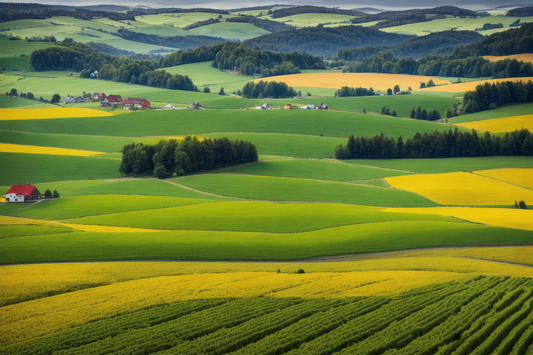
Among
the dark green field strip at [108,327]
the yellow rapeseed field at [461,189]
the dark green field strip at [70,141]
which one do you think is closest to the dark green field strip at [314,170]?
the yellow rapeseed field at [461,189]

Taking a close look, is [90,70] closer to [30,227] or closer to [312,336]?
[30,227]

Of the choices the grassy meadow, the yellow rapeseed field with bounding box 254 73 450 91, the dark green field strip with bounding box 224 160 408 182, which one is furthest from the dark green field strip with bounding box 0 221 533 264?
the yellow rapeseed field with bounding box 254 73 450 91

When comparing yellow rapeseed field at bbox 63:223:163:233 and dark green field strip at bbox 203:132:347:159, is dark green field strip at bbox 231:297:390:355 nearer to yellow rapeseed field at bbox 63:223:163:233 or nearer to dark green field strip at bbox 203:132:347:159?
yellow rapeseed field at bbox 63:223:163:233

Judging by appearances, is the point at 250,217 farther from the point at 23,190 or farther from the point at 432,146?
the point at 432,146

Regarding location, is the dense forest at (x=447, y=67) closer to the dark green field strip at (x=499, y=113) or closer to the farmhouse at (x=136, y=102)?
the dark green field strip at (x=499, y=113)

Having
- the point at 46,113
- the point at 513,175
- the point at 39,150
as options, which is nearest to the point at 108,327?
the point at 39,150
